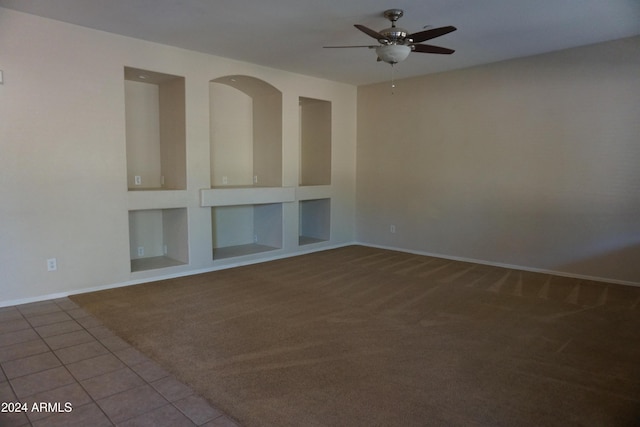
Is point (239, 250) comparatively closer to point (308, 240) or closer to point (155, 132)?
point (308, 240)

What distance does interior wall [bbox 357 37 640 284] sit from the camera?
15.5 feet

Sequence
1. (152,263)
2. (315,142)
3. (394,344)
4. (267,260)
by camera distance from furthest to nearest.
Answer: (315,142)
(267,260)
(152,263)
(394,344)

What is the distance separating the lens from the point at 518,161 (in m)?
5.47

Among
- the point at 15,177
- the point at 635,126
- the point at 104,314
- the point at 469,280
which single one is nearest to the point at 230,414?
the point at 104,314

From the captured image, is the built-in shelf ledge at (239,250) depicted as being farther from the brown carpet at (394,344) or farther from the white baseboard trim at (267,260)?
the brown carpet at (394,344)

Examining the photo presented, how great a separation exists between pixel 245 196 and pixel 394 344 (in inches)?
130

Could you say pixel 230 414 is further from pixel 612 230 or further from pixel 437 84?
pixel 437 84

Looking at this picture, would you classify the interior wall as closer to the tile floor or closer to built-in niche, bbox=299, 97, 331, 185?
built-in niche, bbox=299, 97, 331, 185

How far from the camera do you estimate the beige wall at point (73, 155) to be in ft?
12.7

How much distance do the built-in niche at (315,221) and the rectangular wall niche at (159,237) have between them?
2166mm

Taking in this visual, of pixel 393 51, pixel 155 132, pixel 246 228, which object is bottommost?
pixel 246 228

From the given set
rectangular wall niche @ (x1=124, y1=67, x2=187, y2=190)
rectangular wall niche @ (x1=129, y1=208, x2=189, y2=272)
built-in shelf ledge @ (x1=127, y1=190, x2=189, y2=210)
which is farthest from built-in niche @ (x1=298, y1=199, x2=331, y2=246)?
rectangular wall niche @ (x1=124, y1=67, x2=187, y2=190)

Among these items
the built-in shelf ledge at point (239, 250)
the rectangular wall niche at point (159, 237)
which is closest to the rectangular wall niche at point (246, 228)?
the built-in shelf ledge at point (239, 250)

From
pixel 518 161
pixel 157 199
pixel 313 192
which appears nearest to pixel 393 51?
pixel 518 161
